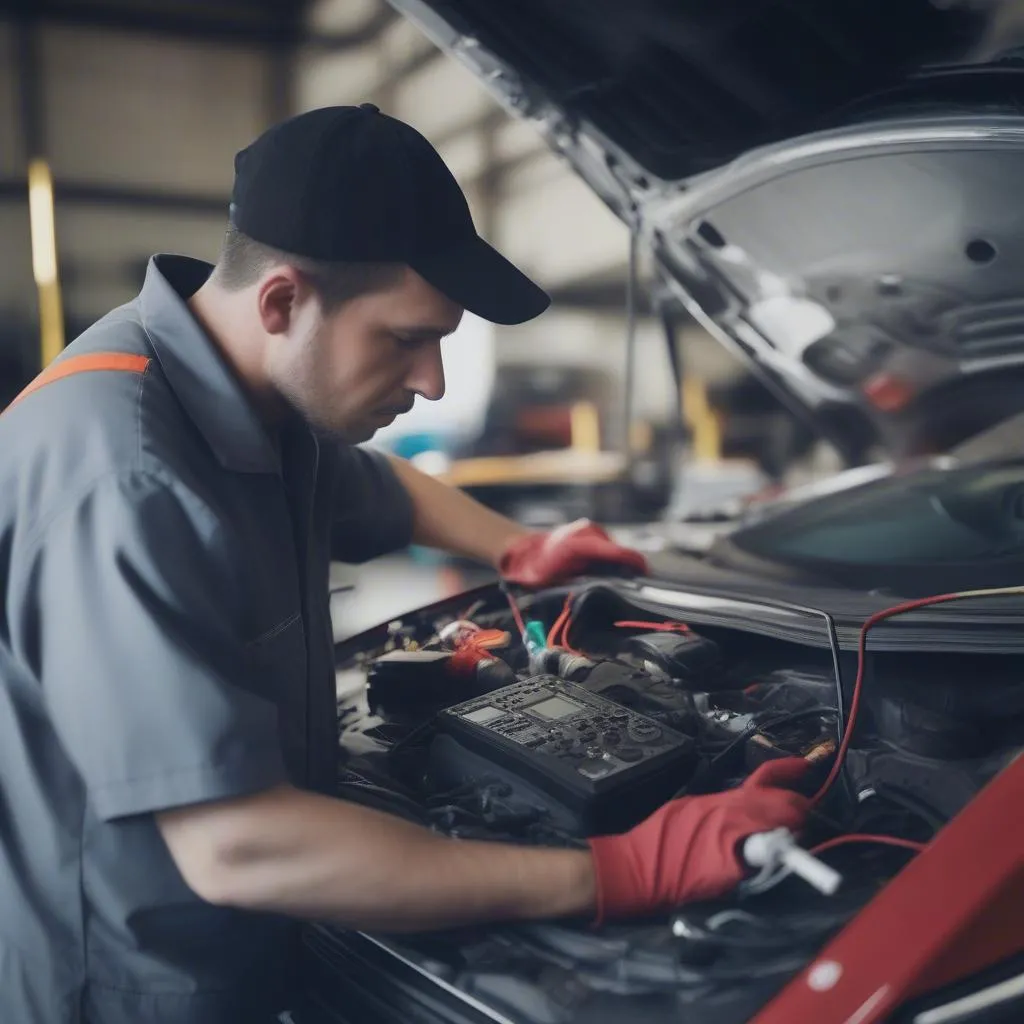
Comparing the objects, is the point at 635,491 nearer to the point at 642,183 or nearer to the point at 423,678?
the point at 642,183

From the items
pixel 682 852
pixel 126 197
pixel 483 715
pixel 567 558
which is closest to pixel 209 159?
pixel 126 197

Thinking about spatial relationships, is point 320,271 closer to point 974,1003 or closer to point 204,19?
point 974,1003

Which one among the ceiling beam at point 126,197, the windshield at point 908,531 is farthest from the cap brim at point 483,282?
the ceiling beam at point 126,197

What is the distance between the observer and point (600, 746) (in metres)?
0.99

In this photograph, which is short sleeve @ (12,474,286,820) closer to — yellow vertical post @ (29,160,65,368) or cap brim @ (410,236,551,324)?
cap brim @ (410,236,551,324)

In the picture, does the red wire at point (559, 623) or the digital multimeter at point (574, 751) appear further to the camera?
the red wire at point (559, 623)

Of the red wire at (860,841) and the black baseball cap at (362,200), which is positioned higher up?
the black baseball cap at (362,200)

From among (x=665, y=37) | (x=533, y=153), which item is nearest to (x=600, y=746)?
(x=665, y=37)

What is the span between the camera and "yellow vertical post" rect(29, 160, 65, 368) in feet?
10.9

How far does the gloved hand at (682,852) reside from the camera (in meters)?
0.85

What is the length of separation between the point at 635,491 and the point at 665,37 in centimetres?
297

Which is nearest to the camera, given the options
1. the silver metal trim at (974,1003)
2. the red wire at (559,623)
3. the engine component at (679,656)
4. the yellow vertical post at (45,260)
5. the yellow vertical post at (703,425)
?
the silver metal trim at (974,1003)

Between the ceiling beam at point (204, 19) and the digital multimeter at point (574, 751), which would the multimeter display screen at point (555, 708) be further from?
the ceiling beam at point (204, 19)

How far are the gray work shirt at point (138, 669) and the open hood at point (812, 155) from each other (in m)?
0.73
